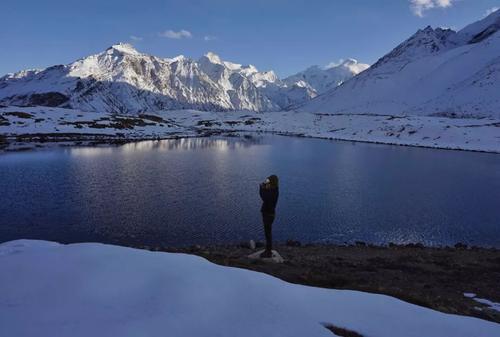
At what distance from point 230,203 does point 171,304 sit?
26.8 m

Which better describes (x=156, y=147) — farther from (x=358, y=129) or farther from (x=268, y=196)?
(x=358, y=129)

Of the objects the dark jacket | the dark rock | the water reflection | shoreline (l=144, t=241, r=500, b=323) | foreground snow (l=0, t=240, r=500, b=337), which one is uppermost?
the dark jacket

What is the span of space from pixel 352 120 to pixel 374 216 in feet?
488

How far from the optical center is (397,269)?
18.1 metres

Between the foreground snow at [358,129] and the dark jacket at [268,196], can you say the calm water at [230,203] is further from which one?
the foreground snow at [358,129]

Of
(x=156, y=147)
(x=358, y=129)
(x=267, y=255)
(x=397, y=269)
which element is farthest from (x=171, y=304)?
(x=358, y=129)

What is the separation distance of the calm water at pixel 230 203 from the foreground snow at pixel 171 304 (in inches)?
594

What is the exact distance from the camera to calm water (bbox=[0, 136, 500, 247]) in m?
26.6

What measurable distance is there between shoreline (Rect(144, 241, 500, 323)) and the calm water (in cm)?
366

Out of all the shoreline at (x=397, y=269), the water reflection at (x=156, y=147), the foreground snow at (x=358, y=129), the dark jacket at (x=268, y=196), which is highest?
the foreground snow at (x=358, y=129)

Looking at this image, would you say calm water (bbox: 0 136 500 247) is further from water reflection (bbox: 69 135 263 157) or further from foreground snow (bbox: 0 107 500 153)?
foreground snow (bbox: 0 107 500 153)

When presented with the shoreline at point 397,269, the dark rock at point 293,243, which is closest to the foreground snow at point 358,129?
the shoreline at point 397,269

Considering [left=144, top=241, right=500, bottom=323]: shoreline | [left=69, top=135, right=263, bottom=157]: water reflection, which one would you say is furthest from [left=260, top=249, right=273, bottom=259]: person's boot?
[left=69, top=135, right=263, bottom=157]: water reflection

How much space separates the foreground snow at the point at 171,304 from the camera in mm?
6855
